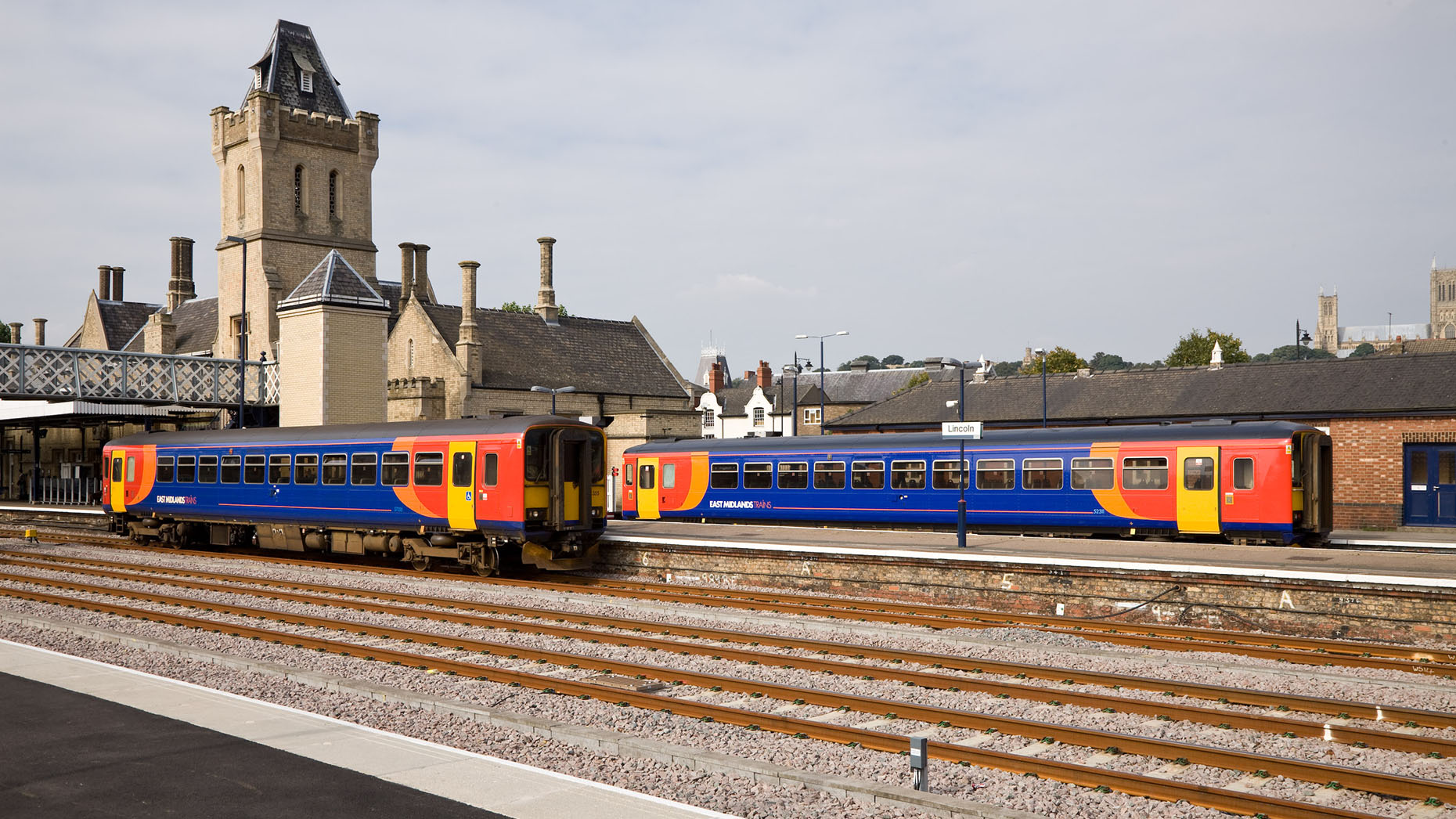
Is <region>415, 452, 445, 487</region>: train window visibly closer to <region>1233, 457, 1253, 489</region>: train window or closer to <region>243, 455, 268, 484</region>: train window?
<region>243, 455, 268, 484</region>: train window

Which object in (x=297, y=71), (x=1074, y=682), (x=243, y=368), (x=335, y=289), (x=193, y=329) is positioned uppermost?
(x=297, y=71)

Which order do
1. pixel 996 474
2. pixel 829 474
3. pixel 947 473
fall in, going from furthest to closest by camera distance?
pixel 829 474, pixel 947 473, pixel 996 474

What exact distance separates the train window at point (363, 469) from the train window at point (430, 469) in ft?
4.43

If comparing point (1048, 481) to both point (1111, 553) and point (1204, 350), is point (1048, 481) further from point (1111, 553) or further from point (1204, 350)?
point (1204, 350)

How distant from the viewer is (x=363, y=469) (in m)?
25.1

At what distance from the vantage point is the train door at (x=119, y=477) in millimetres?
32750

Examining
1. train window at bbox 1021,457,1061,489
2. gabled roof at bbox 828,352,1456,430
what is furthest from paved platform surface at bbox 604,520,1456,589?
gabled roof at bbox 828,352,1456,430

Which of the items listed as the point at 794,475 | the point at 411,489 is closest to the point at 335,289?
the point at 411,489

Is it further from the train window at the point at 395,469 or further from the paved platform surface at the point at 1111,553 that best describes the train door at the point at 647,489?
the train window at the point at 395,469

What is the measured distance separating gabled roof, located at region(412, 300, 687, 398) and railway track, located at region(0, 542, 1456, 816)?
3609 cm

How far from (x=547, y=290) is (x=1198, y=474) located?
47461 millimetres

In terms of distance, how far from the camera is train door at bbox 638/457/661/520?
3553 centimetres

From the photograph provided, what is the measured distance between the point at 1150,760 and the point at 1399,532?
29106mm

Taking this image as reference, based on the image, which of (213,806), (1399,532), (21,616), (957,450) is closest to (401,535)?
(21,616)
